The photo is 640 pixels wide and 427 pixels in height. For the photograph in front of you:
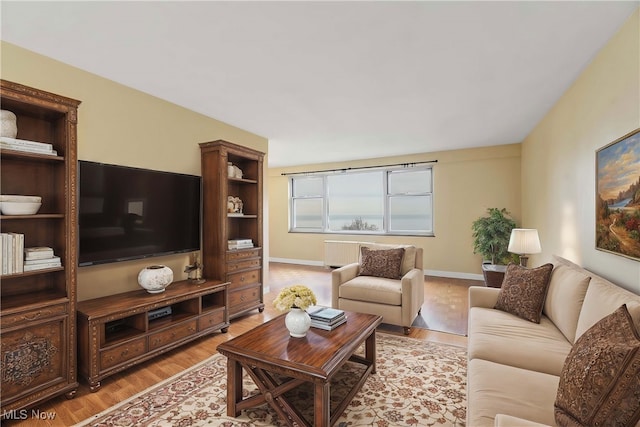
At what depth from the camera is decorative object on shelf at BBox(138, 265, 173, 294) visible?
274cm

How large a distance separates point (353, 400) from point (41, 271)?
7.51 feet

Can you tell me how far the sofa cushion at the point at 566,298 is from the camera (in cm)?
192

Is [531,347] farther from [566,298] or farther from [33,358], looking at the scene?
[33,358]

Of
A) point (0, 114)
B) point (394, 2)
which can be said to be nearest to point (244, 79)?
point (394, 2)

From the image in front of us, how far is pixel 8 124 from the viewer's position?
78.2 inches

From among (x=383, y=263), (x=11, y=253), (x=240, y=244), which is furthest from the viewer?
(x=240, y=244)

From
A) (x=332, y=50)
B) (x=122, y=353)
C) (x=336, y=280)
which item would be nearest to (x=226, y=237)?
(x=336, y=280)

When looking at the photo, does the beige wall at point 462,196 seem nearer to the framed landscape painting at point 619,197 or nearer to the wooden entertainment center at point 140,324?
the framed landscape painting at point 619,197

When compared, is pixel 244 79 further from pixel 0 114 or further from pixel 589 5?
pixel 589 5

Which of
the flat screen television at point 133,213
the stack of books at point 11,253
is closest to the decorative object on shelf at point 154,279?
the flat screen television at point 133,213

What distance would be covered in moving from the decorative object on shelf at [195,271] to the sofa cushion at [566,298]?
10.3 feet

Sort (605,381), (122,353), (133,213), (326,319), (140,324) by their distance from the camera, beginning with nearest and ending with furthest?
(605,381)
(326,319)
(122,353)
(140,324)
(133,213)

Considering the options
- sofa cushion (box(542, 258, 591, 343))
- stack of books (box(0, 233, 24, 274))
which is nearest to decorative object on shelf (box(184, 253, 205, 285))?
stack of books (box(0, 233, 24, 274))

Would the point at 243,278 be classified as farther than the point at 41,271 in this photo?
Yes
